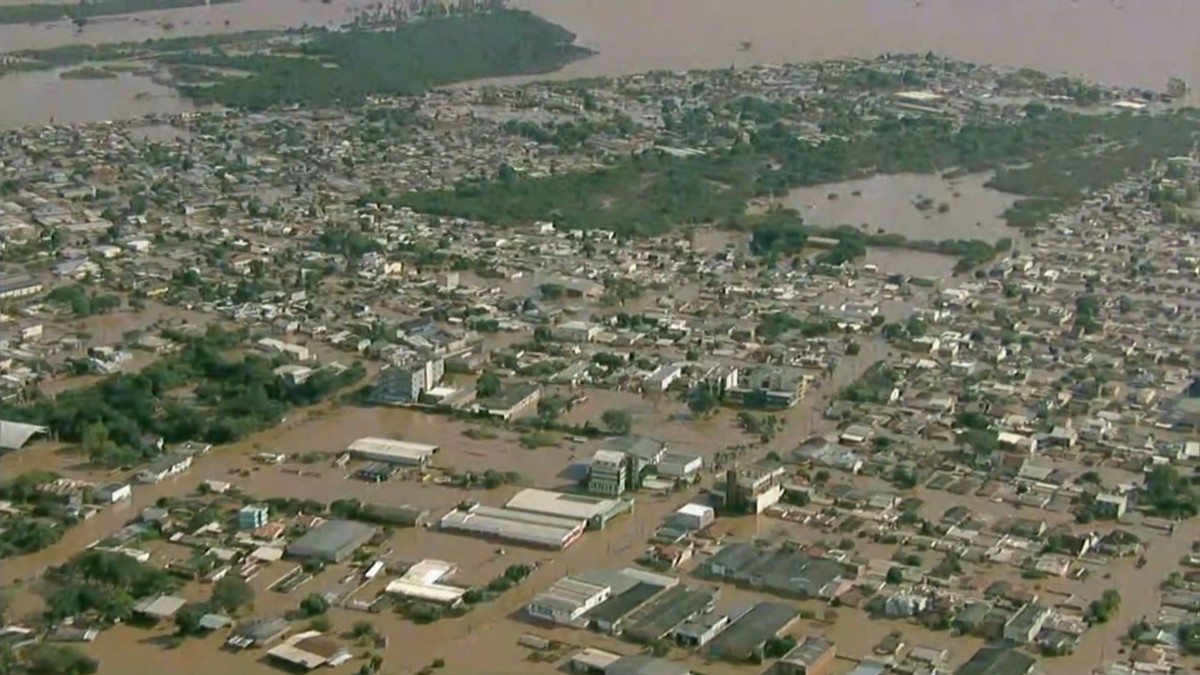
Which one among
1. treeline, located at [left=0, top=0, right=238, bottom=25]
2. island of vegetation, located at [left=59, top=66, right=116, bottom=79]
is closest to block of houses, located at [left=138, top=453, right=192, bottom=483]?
island of vegetation, located at [left=59, top=66, right=116, bottom=79]

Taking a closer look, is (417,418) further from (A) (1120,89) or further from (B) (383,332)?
(A) (1120,89)

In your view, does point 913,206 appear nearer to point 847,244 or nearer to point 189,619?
point 847,244

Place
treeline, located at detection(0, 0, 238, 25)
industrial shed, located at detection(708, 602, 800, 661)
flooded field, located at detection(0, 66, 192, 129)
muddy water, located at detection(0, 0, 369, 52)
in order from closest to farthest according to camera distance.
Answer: industrial shed, located at detection(708, 602, 800, 661)
flooded field, located at detection(0, 66, 192, 129)
muddy water, located at detection(0, 0, 369, 52)
treeline, located at detection(0, 0, 238, 25)

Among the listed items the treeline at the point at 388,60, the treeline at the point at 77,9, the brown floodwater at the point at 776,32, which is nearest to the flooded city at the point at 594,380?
the treeline at the point at 388,60

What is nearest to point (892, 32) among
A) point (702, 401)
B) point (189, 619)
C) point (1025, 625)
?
point (702, 401)

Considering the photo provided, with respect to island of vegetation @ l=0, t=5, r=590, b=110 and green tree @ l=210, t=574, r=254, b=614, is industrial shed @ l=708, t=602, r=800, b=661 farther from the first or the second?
island of vegetation @ l=0, t=5, r=590, b=110

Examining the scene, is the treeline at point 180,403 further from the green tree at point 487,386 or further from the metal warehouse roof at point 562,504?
the metal warehouse roof at point 562,504
